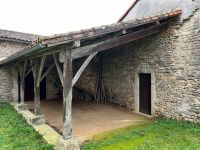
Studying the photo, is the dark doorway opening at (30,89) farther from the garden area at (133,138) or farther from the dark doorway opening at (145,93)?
the dark doorway opening at (145,93)

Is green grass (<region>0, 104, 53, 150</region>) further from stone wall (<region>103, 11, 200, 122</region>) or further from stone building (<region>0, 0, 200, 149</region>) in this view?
stone wall (<region>103, 11, 200, 122</region>)

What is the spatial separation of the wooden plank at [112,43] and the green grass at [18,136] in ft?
8.34

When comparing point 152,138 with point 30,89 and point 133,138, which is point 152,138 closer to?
point 133,138

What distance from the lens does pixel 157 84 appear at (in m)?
8.55

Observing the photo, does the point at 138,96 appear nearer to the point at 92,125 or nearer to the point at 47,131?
the point at 92,125

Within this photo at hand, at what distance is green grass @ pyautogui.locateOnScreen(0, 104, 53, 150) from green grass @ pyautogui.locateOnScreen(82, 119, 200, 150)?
1389mm

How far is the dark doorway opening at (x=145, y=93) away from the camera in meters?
9.26

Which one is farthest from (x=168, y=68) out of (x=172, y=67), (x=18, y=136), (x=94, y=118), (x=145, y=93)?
(x=18, y=136)

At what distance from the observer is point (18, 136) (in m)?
6.82

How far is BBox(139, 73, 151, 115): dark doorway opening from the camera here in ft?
30.4

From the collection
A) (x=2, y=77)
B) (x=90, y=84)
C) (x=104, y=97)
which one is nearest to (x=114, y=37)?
(x=104, y=97)

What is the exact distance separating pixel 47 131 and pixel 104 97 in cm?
554

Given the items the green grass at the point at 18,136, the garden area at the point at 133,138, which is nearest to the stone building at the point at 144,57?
the garden area at the point at 133,138

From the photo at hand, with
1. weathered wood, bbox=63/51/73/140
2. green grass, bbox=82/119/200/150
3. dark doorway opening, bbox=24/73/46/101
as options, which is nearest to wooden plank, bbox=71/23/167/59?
weathered wood, bbox=63/51/73/140
